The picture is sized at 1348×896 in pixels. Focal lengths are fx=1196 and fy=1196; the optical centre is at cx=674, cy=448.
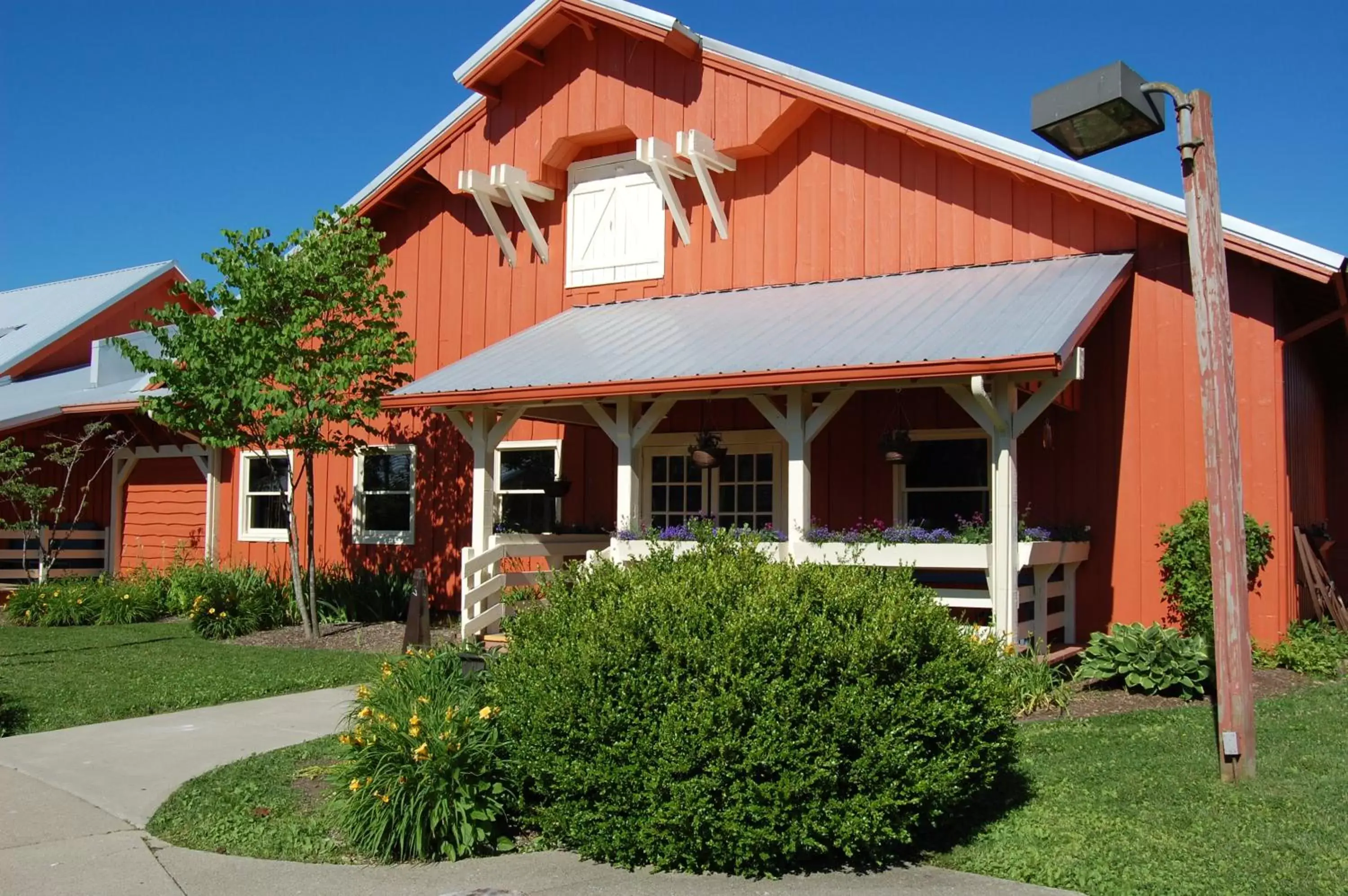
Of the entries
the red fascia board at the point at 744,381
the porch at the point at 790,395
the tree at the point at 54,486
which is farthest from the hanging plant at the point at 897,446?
the tree at the point at 54,486

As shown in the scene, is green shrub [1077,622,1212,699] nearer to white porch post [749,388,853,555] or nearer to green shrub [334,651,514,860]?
white porch post [749,388,853,555]

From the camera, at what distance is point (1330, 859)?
219 inches

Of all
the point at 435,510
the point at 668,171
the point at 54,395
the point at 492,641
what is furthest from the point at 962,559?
the point at 54,395

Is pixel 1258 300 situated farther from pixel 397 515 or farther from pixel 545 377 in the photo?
pixel 397 515

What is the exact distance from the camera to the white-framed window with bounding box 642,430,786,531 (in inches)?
537

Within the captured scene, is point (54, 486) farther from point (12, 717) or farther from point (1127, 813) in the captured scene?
point (1127, 813)

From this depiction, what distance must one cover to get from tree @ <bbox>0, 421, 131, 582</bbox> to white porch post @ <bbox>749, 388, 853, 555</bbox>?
12134 millimetres

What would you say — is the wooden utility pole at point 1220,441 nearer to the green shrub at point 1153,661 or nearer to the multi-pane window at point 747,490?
the green shrub at point 1153,661

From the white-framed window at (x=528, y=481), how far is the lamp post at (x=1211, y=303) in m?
9.24

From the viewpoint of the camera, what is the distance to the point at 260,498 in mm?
18031

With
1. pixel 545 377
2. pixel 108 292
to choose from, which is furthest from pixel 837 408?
pixel 108 292

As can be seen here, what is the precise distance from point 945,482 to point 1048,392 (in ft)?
8.84

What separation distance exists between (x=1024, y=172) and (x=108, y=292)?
20.9 meters

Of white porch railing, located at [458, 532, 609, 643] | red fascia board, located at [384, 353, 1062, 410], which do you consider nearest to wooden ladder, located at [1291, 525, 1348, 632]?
red fascia board, located at [384, 353, 1062, 410]
